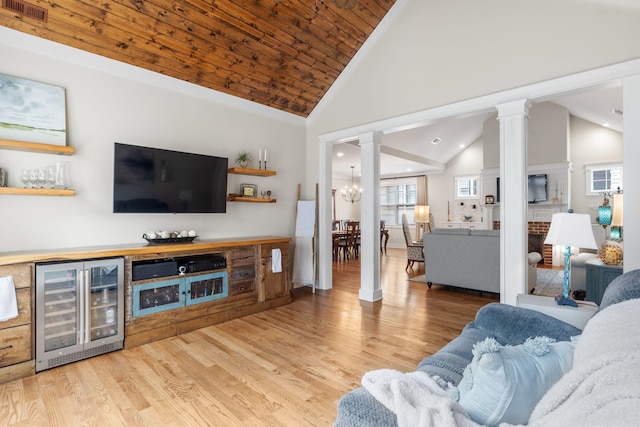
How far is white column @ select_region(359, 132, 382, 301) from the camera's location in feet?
14.2

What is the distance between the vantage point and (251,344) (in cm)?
293

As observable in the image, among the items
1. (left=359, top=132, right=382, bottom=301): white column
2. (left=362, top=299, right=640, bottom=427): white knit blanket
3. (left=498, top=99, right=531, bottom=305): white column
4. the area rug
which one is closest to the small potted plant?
(left=359, top=132, right=382, bottom=301): white column

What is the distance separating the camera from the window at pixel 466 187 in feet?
31.3

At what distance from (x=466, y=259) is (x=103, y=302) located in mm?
4449

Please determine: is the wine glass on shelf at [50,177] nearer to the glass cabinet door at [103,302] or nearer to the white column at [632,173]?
the glass cabinet door at [103,302]

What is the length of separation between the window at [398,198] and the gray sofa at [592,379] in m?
9.37

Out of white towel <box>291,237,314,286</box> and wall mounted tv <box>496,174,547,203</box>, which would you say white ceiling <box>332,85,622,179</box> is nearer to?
wall mounted tv <box>496,174,547,203</box>

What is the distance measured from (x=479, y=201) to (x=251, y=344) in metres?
8.47

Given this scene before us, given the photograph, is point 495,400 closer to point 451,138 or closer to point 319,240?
point 319,240

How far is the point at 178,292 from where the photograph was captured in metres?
3.19

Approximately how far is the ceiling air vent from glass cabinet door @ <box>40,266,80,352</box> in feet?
6.88

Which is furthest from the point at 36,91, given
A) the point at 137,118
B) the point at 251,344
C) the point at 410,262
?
the point at 410,262

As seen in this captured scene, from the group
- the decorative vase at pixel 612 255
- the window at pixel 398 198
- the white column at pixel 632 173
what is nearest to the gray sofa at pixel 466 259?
the decorative vase at pixel 612 255

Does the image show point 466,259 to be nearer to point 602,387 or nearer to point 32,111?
point 602,387
